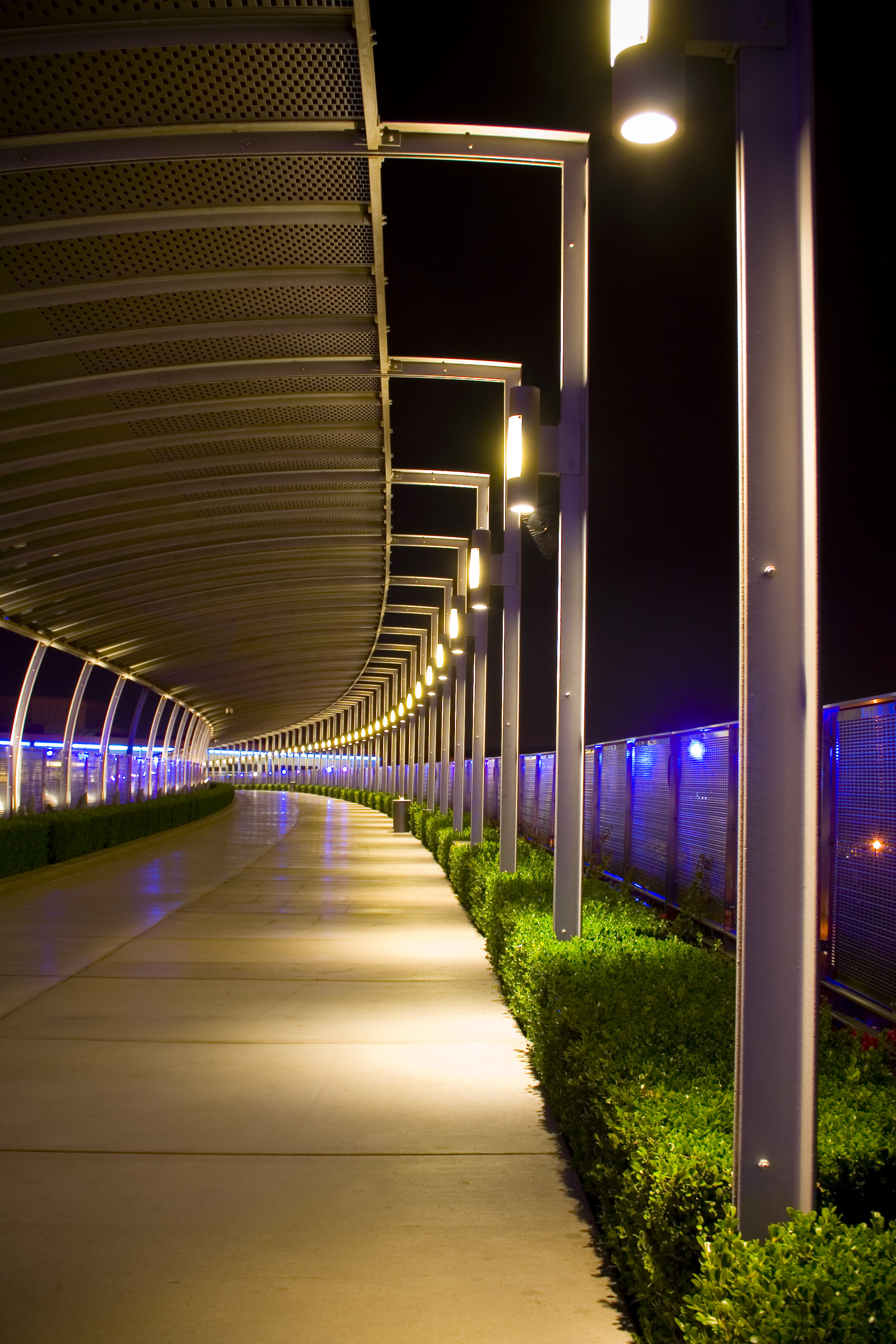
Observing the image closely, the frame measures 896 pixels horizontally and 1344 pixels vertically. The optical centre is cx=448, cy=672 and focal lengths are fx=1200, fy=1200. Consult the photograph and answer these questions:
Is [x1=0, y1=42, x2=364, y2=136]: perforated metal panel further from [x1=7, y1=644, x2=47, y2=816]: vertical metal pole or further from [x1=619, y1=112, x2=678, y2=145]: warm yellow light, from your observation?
[x1=7, y1=644, x2=47, y2=816]: vertical metal pole

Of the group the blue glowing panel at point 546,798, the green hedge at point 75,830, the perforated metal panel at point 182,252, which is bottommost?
the green hedge at point 75,830

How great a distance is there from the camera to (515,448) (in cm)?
859

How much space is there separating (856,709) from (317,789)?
10064cm

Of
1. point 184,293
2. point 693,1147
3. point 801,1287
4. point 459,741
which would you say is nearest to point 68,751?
point 459,741

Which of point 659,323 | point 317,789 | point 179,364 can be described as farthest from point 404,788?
point 317,789

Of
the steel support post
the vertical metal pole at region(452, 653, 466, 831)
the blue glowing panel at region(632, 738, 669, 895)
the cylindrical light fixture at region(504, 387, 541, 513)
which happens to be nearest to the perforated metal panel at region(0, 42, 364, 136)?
the cylindrical light fixture at region(504, 387, 541, 513)

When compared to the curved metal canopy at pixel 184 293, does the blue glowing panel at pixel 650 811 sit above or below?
below

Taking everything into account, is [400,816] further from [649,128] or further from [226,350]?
[649,128]

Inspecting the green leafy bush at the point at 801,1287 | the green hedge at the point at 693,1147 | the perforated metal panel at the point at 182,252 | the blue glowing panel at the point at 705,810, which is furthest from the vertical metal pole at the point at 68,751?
the green leafy bush at the point at 801,1287

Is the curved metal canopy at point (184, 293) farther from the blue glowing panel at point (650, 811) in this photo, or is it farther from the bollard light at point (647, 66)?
the blue glowing panel at point (650, 811)

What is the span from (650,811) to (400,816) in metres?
26.6

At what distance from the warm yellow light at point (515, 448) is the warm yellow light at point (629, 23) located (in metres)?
4.89

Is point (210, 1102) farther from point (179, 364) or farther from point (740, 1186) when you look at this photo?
point (179, 364)

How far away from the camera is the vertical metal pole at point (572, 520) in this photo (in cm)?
877
